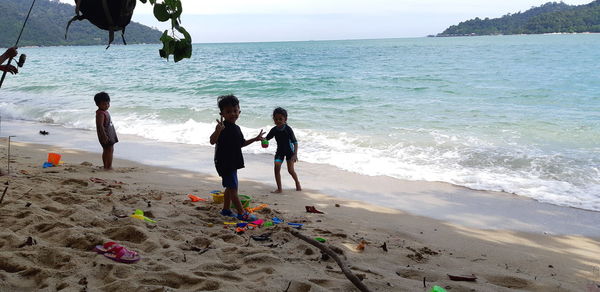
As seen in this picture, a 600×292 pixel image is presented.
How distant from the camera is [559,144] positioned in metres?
9.99

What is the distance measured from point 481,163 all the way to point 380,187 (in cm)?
254

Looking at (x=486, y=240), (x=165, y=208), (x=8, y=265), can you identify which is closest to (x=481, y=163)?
(x=486, y=240)

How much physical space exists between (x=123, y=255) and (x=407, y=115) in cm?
1163

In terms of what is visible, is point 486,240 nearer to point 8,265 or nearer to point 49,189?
point 8,265

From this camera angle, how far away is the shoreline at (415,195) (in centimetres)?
575

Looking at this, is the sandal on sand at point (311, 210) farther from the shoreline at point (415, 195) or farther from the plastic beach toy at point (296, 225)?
the shoreline at point (415, 195)

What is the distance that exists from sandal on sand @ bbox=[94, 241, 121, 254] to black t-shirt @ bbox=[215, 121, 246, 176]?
5.52 feet

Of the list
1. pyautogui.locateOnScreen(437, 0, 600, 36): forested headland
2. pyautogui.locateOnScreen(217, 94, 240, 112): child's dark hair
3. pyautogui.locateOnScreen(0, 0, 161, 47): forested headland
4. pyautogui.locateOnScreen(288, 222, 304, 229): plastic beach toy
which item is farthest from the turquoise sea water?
pyautogui.locateOnScreen(437, 0, 600, 36): forested headland

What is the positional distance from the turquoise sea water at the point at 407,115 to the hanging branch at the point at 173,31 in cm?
606

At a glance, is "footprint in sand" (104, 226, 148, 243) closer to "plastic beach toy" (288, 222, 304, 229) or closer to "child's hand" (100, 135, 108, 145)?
"plastic beach toy" (288, 222, 304, 229)

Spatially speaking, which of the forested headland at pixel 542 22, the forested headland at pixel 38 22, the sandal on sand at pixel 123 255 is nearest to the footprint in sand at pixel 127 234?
the sandal on sand at pixel 123 255

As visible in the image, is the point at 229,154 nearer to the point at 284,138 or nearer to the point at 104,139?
the point at 284,138

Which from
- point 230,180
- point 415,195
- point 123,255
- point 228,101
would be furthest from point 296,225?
point 415,195

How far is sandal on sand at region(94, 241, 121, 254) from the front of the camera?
3.36 m
